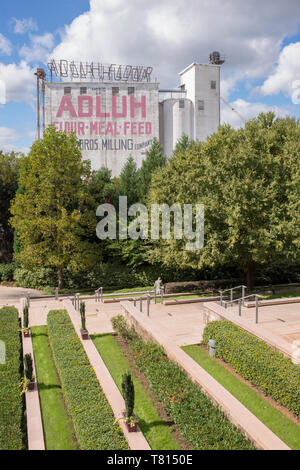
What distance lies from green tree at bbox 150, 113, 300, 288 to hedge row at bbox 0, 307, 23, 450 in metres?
9.40

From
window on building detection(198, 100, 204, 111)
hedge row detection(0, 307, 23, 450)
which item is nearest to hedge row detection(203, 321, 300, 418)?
hedge row detection(0, 307, 23, 450)

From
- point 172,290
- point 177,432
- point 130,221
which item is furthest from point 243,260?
point 177,432

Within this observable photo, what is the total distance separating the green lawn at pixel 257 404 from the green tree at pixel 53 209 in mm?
13816

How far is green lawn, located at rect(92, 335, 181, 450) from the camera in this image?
286 inches

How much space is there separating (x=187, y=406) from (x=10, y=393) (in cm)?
413

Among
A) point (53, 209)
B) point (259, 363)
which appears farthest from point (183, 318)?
point (53, 209)

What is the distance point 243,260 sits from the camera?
752 inches

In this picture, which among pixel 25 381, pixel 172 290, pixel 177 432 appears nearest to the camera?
pixel 177 432

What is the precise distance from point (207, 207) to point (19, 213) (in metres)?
12.2

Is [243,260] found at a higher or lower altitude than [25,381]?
higher

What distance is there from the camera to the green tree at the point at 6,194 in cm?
2922

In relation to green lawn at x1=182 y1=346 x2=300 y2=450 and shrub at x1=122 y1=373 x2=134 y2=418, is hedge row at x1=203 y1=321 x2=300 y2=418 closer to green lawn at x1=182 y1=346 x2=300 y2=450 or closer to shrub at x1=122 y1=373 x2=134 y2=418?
green lawn at x1=182 y1=346 x2=300 y2=450

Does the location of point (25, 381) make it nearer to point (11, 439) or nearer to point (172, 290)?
point (11, 439)

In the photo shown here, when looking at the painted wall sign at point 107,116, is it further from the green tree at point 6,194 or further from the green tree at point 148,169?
the green tree at point 148,169
